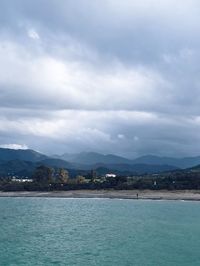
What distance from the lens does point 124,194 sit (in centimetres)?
17762

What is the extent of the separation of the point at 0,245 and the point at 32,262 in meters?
12.3

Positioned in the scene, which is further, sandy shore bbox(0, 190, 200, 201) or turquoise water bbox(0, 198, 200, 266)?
sandy shore bbox(0, 190, 200, 201)

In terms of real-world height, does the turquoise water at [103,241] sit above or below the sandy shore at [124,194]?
below

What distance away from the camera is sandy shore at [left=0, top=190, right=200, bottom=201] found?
162m

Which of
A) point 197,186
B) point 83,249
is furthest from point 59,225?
point 197,186

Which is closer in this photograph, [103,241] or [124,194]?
[103,241]

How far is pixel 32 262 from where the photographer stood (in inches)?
1889

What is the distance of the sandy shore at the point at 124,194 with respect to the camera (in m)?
162

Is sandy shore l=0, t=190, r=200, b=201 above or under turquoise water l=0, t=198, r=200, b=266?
above

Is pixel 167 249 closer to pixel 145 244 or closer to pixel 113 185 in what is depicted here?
pixel 145 244

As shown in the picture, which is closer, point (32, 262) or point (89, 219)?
point (32, 262)

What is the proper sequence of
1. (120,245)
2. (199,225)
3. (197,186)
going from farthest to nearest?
1. (197,186)
2. (199,225)
3. (120,245)

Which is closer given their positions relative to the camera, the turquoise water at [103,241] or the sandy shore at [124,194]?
the turquoise water at [103,241]

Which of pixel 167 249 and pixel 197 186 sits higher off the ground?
pixel 197 186
